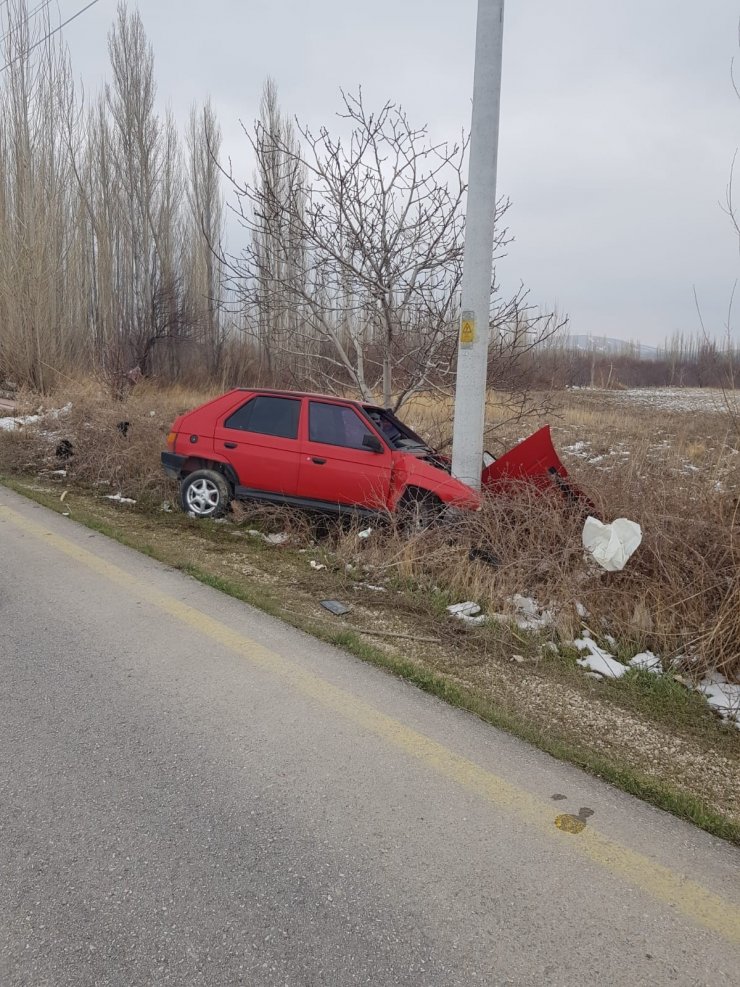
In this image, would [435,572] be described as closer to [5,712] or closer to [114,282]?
[5,712]

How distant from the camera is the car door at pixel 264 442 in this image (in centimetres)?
704

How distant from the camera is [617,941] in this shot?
2131 mm

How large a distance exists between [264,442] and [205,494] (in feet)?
3.00

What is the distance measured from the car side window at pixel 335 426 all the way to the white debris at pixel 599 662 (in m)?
3.05

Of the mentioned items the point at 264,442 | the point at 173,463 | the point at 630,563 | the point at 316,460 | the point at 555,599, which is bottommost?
the point at 555,599

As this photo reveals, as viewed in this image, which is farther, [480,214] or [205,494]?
[205,494]

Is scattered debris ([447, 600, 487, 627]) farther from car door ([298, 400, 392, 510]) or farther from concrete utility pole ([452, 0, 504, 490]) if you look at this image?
concrete utility pole ([452, 0, 504, 490])

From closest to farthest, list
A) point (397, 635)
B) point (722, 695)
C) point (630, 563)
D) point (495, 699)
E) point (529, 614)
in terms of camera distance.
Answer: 1. point (495, 699)
2. point (722, 695)
3. point (397, 635)
4. point (529, 614)
5. point (630, 563)

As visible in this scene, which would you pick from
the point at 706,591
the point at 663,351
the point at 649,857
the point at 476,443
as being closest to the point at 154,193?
the point at 476,443

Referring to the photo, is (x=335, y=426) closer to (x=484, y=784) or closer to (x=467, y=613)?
(x=467, y=613)

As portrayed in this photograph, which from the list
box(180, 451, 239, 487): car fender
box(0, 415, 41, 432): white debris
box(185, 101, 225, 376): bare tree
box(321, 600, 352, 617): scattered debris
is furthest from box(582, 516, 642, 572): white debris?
box(185, 101, 225, 376): bare tree

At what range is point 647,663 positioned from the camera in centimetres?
436

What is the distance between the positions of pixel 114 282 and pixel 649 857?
26277mm

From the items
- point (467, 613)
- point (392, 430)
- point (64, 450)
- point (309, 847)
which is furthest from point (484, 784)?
point (64, 450)
